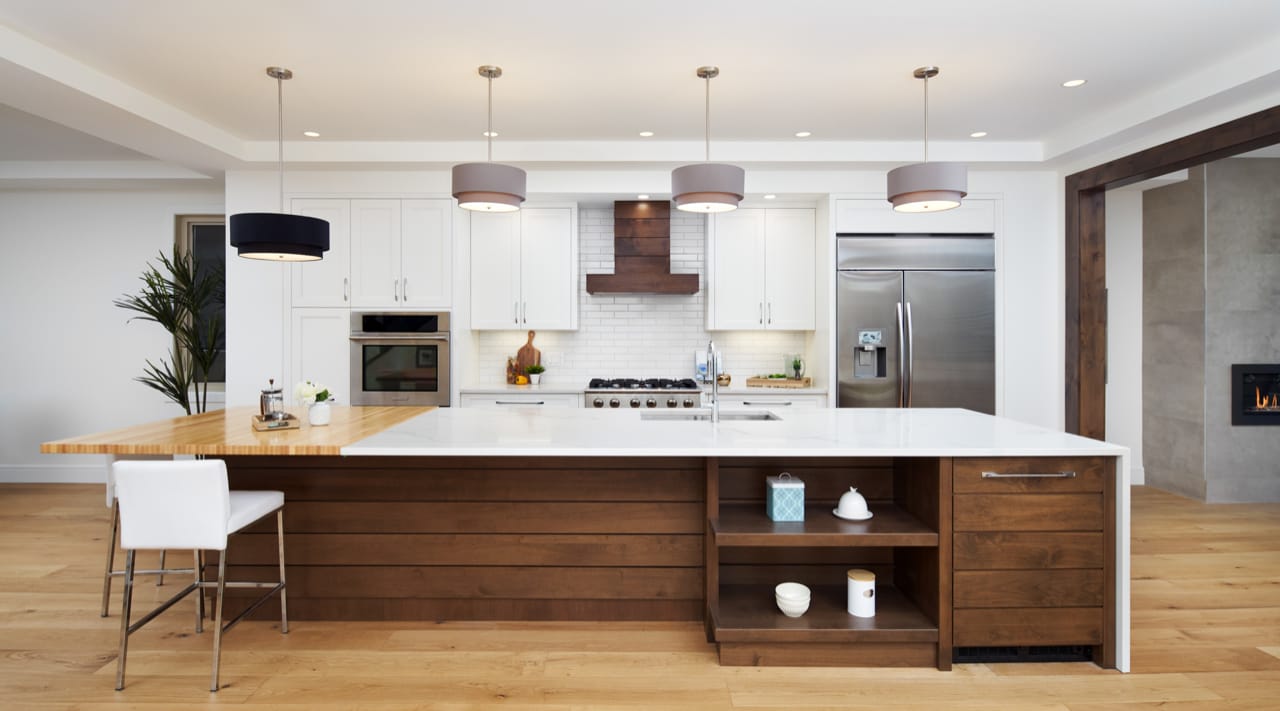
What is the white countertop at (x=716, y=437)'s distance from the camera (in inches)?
99.3

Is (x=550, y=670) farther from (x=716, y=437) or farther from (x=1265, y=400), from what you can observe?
(x=1265, y=400)

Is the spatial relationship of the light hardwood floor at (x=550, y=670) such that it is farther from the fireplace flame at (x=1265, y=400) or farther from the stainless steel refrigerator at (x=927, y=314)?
the fireplace flame at (x=1265, y=400)

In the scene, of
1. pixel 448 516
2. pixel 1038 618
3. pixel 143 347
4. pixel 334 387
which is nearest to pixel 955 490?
pixel 1038 618

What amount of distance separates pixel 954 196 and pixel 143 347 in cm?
634

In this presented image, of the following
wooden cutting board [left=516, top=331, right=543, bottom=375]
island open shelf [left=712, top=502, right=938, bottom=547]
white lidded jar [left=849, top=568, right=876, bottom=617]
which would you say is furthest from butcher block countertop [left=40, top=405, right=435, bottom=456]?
wooden cutting board [left=516, top=331, right=543, bottom=375]

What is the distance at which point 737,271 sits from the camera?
18.0 feet

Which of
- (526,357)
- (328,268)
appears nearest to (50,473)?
(328,268)

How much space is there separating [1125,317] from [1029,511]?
4.30m

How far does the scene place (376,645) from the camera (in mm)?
2811

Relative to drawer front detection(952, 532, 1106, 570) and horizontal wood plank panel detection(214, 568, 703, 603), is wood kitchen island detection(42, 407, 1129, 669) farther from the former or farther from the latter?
drawer front detection(952, 532, 1106, 570)

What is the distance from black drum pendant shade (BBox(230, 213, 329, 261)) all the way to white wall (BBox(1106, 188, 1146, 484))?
6.08 metres

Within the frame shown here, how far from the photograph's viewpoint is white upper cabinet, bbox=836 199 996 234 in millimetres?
5047

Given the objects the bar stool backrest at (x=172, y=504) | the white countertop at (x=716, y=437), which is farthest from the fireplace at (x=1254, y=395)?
the bar stool backrest at (x=172, y=504)

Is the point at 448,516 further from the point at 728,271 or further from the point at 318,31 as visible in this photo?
the point at 728,271
